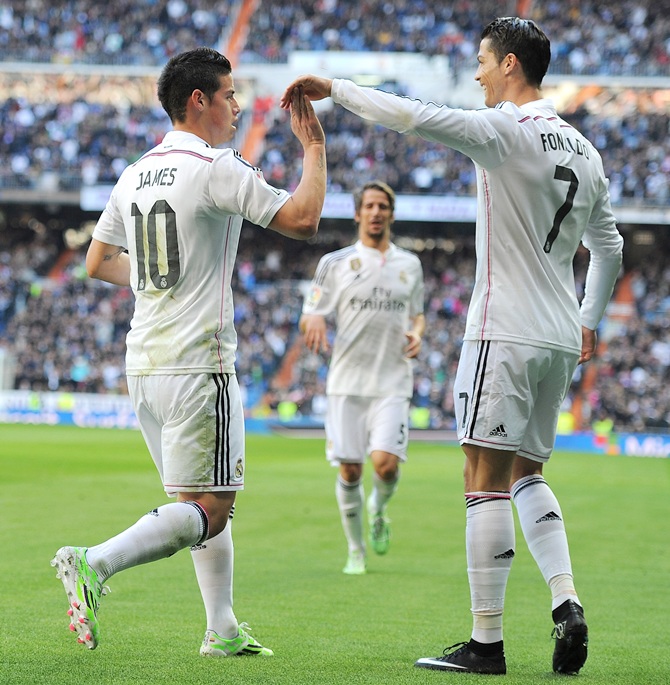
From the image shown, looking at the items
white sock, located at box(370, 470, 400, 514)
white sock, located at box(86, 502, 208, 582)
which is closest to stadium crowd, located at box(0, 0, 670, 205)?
white sock, located at box(370, 470, 400, 514)

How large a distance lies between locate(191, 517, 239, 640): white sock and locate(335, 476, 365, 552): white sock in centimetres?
342

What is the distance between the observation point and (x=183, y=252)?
14.1 ft

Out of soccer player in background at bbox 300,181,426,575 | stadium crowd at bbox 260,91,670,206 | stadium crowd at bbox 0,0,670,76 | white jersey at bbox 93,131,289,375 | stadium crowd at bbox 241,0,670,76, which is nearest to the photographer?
white jersey at bbox 93,131,289,375

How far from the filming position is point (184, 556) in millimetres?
8203

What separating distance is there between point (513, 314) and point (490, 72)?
1014 millimetres

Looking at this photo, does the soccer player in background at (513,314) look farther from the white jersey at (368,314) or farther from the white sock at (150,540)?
the white jersey at (368,314)

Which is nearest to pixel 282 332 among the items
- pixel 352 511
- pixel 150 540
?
pixel 352 511

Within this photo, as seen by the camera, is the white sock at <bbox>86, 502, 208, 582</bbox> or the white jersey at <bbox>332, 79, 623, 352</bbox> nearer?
the white sock at <bbox>86, 502, 208, 582</bbox>

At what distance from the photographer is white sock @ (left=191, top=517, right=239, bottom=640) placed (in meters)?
4.51

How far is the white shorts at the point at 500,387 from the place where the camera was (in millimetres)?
4387

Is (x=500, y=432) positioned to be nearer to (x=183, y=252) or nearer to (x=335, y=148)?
(x=183, y=252)

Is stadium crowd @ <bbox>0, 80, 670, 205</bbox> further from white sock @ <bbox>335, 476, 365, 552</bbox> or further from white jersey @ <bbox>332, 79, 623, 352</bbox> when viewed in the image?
white jersey @ <bbox>332, 79, 623, 352</bbox>

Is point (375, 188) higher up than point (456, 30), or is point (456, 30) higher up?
point (456, 30)

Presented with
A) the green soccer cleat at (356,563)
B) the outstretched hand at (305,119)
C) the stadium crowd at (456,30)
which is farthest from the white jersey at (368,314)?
the stadium crowd at (456,30)
